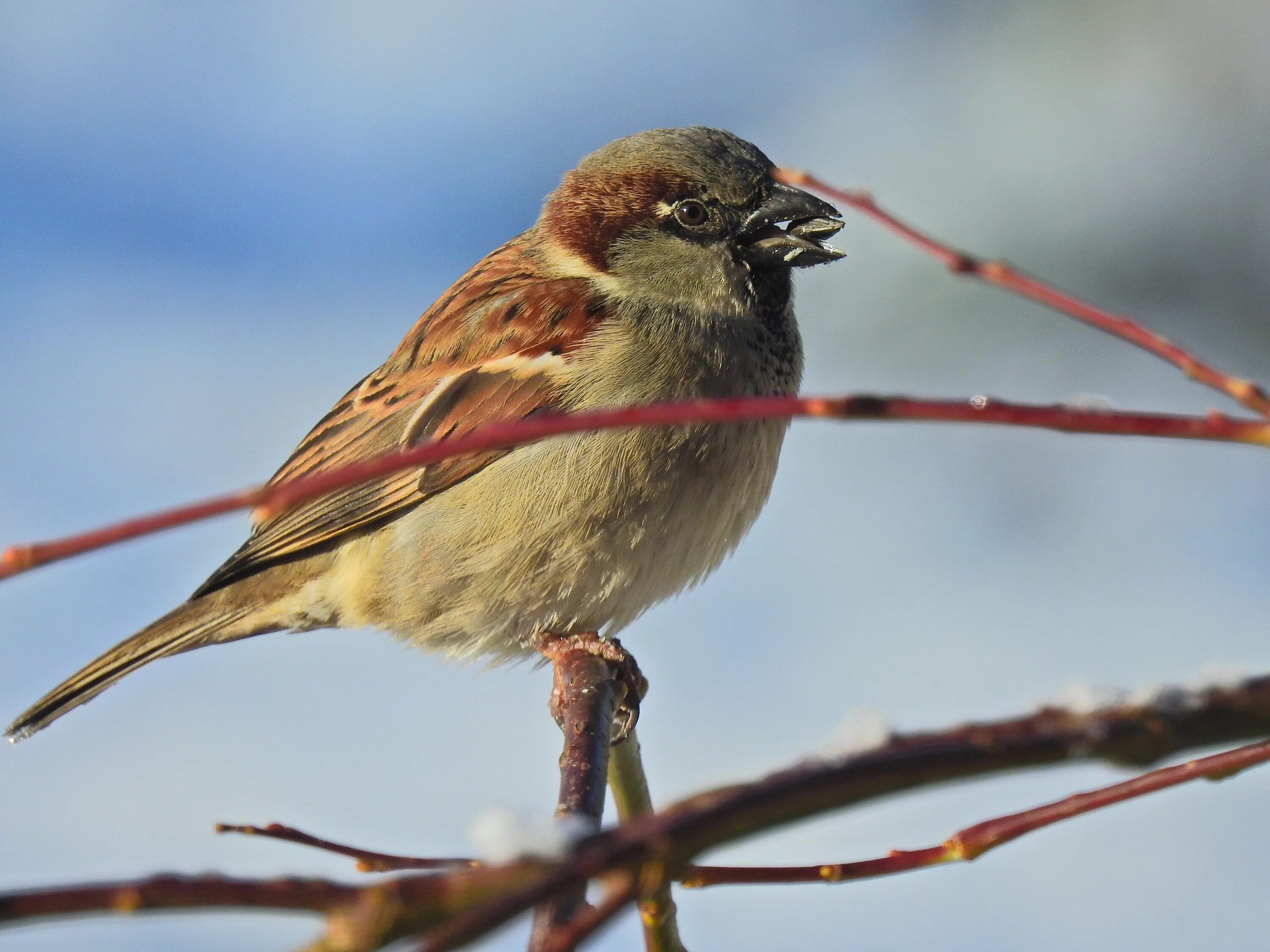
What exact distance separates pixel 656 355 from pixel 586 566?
47 centimetres

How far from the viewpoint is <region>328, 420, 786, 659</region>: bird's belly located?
104 inches

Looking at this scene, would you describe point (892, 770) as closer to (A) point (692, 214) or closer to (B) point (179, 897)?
(B) point (179, 897)

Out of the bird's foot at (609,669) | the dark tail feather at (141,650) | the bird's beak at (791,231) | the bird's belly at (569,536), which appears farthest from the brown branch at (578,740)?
the bird's beak at (791,231)

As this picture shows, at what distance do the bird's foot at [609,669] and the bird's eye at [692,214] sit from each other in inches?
37.9

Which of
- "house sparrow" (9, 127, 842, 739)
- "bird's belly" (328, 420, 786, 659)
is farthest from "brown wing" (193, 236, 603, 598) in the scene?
"bird's belly" (328, 420, 786, 659)

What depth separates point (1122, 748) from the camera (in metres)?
0.64

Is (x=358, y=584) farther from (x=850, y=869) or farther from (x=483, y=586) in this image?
(x=850, y=869)

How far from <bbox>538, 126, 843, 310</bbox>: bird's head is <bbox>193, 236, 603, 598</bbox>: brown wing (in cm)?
13

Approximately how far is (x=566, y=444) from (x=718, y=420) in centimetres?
190

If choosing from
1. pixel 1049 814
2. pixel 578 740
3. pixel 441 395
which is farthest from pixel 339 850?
pixel 441 395

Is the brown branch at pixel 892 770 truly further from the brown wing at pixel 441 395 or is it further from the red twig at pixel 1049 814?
the brown wing at pixel 441 395

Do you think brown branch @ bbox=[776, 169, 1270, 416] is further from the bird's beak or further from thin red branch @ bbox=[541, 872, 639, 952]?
the bird's beak

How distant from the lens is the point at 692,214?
306 cm

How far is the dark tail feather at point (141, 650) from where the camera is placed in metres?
3.03
